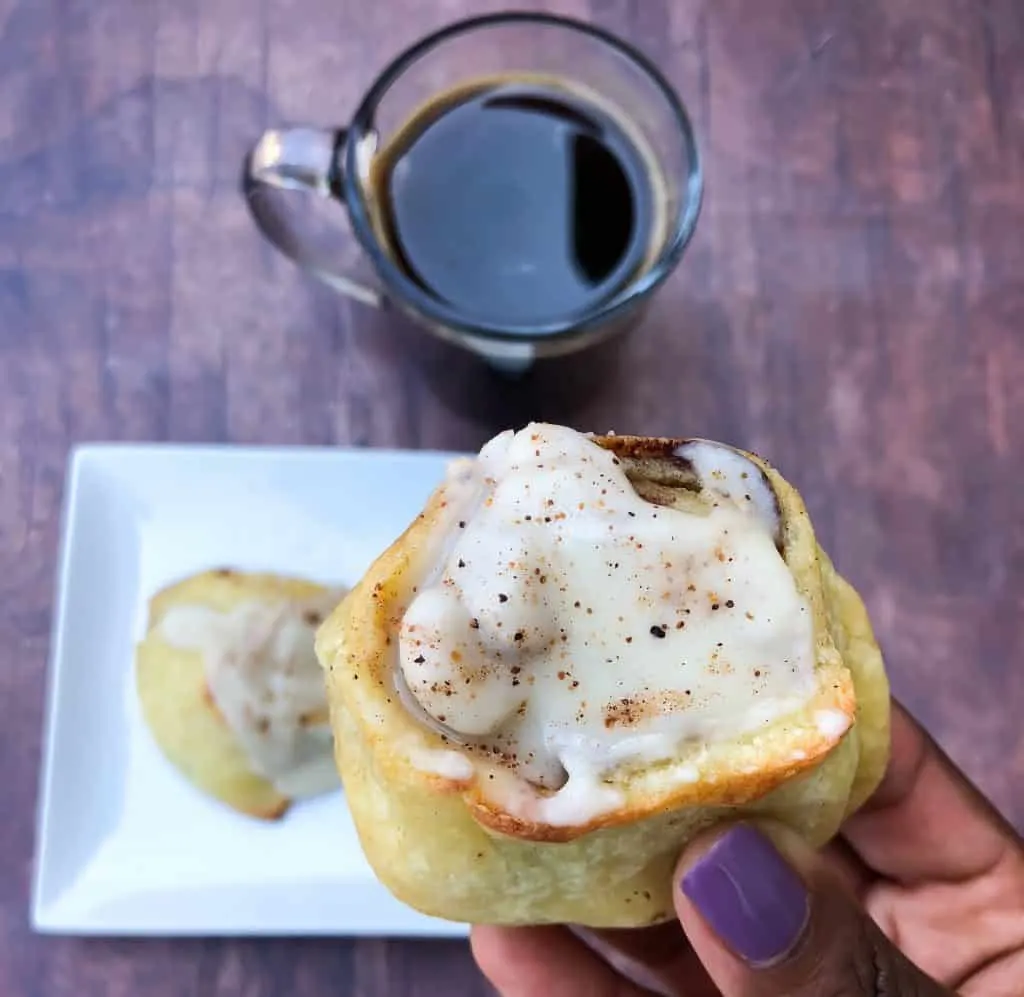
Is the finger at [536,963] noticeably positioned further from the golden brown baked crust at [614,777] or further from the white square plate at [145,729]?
the golden brown baked crust at [614,777]

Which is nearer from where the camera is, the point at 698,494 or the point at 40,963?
the point at 698,494

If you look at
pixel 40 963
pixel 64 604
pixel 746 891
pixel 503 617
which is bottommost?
pixel 40 963

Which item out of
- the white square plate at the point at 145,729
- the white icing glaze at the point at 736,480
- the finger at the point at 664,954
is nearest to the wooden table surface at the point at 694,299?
the white square plate at the point at 145,729

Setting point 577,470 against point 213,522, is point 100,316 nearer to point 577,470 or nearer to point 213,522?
point 213,522

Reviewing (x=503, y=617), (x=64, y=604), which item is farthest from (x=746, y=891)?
(x=64, y=604)

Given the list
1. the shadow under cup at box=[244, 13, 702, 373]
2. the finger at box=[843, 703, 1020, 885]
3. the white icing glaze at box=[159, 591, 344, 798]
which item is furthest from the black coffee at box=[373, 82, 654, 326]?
the finger at box=[843, 703, 1020, 885]

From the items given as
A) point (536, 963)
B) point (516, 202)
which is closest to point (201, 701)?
point (536, 963)
